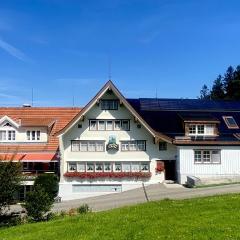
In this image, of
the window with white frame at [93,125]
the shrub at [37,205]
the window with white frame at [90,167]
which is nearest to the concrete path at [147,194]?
the window with white frame at [90,167]

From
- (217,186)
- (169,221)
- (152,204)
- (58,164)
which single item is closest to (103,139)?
(58,164)

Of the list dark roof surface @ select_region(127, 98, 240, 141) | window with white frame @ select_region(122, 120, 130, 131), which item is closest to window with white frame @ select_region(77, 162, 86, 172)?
window with white frame @ select_region(122, 120, 130, 131)

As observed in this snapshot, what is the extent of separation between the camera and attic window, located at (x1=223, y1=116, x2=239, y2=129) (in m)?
53.0

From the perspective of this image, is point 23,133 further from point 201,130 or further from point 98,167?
point 201,130

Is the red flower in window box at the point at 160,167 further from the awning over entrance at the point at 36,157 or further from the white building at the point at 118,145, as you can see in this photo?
the awning over entrance at the point at 36,157

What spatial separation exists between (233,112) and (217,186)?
1534 centimetres

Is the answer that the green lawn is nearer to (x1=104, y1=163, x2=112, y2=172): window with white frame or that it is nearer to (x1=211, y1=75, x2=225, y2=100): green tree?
(x1=104, y1=163, x2=112, y2=172): window with white frame

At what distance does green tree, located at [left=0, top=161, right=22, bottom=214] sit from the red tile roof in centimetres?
1955

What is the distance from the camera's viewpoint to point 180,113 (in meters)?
55.1

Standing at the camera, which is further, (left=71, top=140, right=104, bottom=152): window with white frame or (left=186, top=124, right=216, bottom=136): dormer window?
(left=71, top=140, right=104, bottom=152): window with white frame

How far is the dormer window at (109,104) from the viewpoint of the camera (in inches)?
2041

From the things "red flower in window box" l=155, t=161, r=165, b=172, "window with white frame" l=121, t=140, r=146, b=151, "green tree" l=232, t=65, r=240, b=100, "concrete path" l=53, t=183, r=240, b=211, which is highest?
"green tree" l=232, t=65, r=240, b=100

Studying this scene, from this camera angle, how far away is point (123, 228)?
63.4 feet

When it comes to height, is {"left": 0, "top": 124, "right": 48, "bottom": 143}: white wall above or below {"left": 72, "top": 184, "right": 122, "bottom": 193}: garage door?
above
